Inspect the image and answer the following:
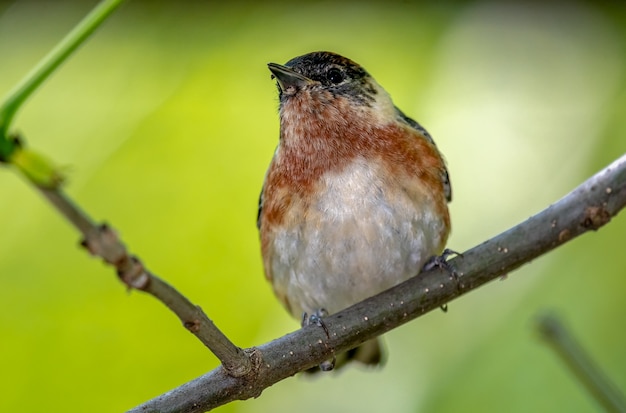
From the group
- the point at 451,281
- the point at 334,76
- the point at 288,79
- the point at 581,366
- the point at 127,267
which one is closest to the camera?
the point at 127,267

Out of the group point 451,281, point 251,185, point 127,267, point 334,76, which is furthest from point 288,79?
point 127,267

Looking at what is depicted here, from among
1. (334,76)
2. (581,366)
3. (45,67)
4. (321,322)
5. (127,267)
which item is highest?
(334,76)

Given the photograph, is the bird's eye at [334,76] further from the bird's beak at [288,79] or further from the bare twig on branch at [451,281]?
the bare twig on branch at [451,281]

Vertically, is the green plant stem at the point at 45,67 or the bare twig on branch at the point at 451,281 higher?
the green plant stem at the point at 45,67

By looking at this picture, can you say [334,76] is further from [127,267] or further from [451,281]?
[127,267]

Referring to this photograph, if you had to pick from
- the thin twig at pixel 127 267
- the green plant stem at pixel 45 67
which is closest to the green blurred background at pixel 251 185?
the thin twig at pixel 127 267
